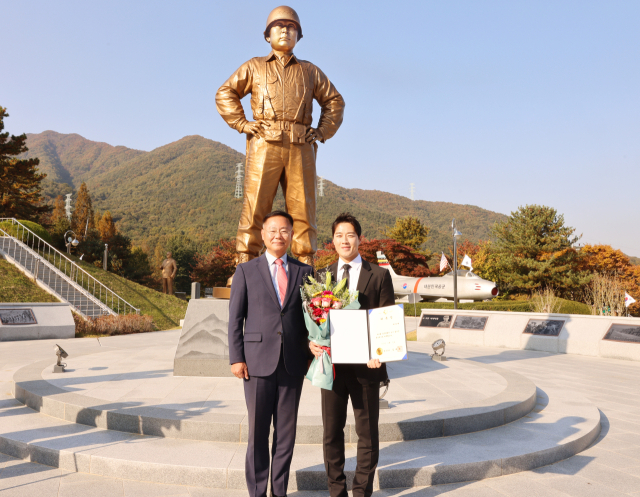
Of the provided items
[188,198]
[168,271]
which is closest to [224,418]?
[168,271]

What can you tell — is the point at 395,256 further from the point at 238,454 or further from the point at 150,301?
the point at 238,454

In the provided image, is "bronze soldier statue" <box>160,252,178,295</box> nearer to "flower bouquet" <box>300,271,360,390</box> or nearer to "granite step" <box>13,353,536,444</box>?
"granite step" <box>13,353,536,444</box>

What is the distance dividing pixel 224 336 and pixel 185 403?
4.55ft

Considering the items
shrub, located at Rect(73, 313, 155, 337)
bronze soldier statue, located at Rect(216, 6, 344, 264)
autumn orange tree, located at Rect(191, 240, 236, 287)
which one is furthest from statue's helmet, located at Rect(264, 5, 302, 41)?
autumn orange tree, located at Rect(191, 240, 236, 287)

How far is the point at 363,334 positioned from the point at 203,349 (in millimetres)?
3701

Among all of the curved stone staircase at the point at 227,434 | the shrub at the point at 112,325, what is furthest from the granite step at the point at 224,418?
the shrub at the point at 112,325

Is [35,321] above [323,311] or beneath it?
beneath

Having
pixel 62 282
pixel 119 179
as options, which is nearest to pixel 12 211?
pixel 62 282

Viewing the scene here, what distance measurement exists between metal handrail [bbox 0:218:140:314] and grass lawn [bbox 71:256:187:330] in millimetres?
482

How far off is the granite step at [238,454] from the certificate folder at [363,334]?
1.19 m

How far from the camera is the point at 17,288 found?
1695 cm

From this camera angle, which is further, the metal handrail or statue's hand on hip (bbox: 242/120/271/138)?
the metal handrail

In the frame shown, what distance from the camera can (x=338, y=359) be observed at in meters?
2.61

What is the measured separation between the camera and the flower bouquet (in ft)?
8.73
